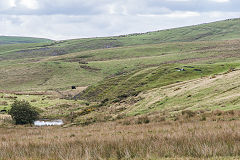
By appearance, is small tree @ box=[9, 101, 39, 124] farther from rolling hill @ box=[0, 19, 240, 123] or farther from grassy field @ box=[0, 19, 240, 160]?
rolling hill @ box=[0, 19, 240, 123]

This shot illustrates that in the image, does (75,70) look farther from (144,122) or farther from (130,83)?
(144,122)

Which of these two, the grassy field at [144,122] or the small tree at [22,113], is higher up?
the grassy field at [144,122]

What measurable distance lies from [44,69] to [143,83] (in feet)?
305

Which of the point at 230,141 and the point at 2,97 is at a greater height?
the point at 230,141

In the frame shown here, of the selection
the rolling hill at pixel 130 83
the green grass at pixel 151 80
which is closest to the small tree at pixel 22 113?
the rolling hill at pixel 130 83

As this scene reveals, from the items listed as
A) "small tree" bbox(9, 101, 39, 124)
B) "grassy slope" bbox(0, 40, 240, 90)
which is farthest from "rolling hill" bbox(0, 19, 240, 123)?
"small tree" bbox(9, 101, 39, 124)

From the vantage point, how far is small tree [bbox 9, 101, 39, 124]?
45500 mm

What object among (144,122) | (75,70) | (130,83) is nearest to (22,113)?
(144,122)

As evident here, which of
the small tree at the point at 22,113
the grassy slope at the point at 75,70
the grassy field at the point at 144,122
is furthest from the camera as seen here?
the grassy slope at the point at 75,70

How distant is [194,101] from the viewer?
121 feet

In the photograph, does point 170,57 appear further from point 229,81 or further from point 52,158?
point 52,158

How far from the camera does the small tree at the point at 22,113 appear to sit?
149 ft

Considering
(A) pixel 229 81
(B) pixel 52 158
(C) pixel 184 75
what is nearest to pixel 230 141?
(B) pixel 52 158

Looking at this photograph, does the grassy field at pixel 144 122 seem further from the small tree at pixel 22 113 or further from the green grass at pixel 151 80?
the small tree at pixel 22 113
